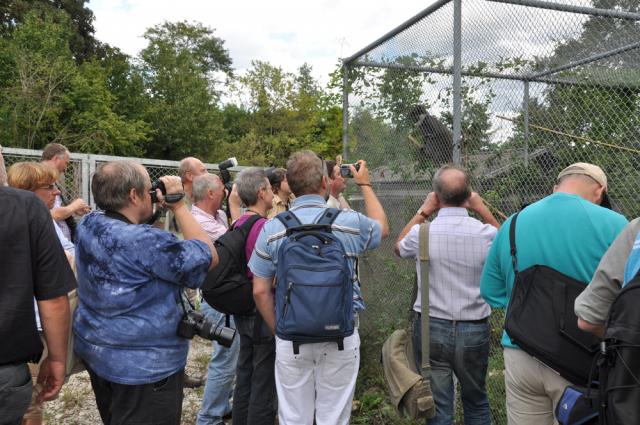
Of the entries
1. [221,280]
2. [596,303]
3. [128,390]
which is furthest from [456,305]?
[128,390]

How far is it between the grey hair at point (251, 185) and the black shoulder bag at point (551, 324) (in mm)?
1799

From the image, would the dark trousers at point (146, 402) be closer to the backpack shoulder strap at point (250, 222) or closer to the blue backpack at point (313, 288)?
the blue backpack at point (313, 288)

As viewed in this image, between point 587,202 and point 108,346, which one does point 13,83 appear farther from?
point 587,202

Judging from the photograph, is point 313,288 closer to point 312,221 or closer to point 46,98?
point 312,221

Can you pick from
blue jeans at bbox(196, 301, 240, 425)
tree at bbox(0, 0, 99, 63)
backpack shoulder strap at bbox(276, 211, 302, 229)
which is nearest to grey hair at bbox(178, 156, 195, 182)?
Answer: blue jeans at bbox(196, 301, 240, 425)

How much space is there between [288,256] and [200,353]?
3.92m

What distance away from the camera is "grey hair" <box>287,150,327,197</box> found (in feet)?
9.54

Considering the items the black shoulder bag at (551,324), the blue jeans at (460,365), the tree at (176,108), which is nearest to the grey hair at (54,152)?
the blue jeans at (460,365)

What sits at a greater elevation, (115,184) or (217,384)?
(115,184)

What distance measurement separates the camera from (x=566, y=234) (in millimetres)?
2381

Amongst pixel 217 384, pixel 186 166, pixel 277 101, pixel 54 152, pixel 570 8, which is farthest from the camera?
pixel 277 101

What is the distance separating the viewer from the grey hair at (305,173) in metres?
2.91

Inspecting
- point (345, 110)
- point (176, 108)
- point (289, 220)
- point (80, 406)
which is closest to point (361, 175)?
point (289, 220)

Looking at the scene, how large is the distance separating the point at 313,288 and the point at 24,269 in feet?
4.21
